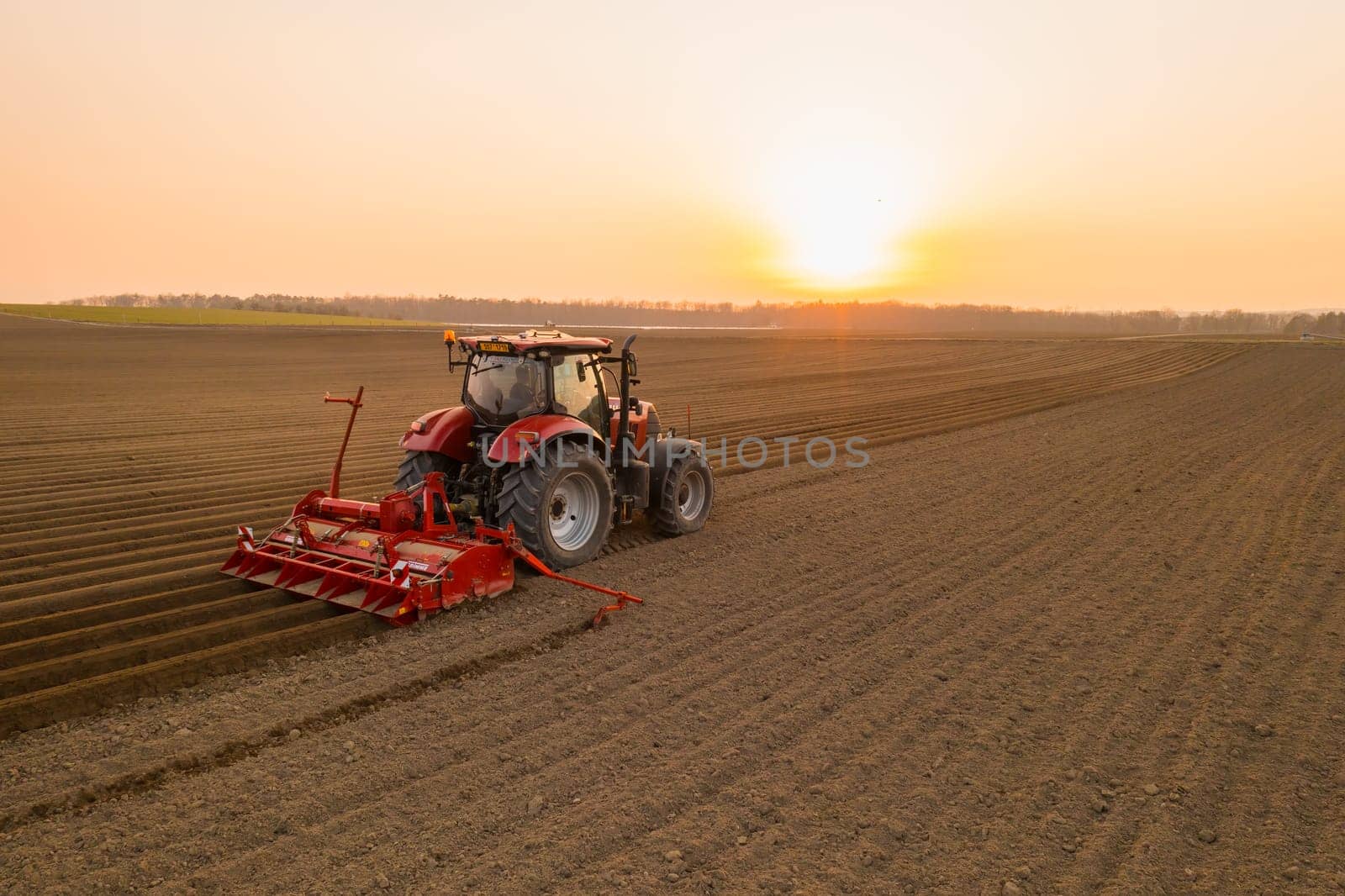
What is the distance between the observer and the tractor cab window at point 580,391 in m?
7.22

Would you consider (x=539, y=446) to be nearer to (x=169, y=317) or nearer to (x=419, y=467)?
(x=419, y=467)

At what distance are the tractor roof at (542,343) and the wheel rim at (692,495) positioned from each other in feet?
5.24

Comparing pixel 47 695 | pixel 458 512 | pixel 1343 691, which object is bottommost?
pixel 1343 691

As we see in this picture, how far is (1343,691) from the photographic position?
→ 511 cm

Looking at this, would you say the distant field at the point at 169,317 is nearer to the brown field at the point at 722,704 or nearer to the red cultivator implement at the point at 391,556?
the brown field at the point at 722,704

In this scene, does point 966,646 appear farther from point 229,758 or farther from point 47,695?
point 47,695

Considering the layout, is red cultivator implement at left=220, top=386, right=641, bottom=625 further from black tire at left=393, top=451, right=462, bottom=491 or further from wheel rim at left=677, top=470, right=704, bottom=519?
wheel rim at left=677, top=470, right=704, bottom=519

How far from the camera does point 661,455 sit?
8.10m

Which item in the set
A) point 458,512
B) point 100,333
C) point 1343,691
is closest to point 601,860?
point 458,512

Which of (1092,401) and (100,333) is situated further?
(100,333)

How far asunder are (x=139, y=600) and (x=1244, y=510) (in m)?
10.5

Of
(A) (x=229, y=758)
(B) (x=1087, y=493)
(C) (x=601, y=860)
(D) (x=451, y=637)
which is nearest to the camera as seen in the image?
(C) (x=601, y=860)

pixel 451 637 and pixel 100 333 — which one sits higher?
pixel 100 333

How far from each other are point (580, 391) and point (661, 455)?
1097 mm
